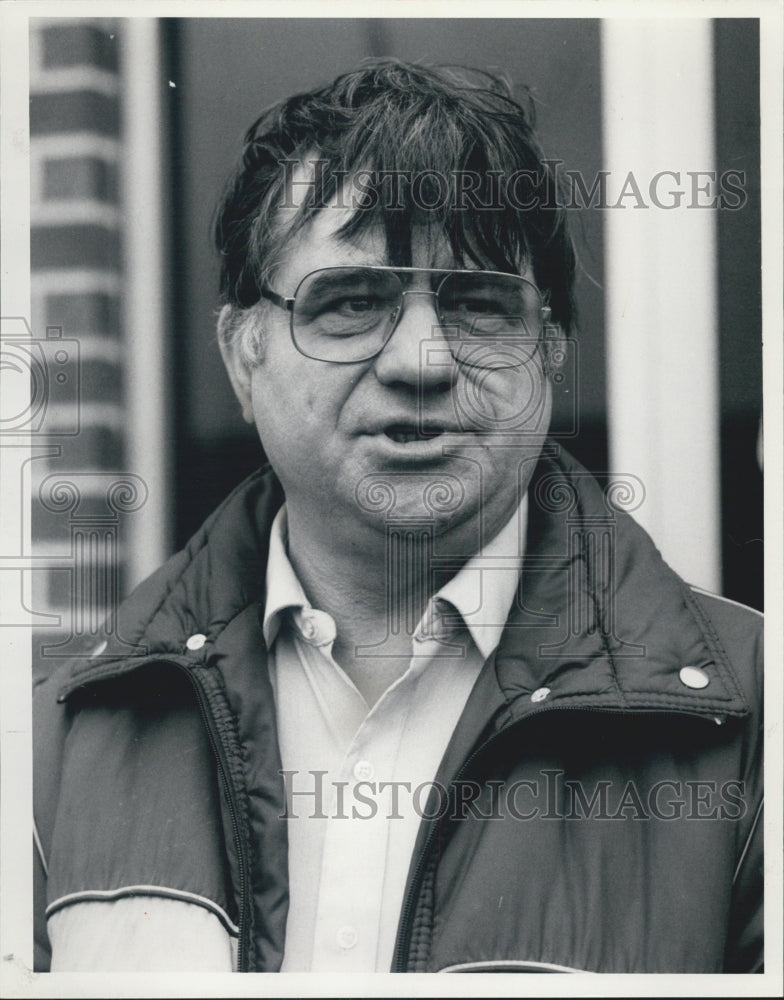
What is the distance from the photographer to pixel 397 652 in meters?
3.31

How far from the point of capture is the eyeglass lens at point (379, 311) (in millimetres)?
3248

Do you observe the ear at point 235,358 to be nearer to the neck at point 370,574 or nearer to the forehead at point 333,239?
the forehead at point 333,239

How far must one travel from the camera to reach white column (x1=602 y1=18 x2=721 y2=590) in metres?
3.37

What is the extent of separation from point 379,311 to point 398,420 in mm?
282

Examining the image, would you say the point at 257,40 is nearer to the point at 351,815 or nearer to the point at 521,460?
the point at 521,460

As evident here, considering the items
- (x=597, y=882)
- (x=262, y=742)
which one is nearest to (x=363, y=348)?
(x=262, y=742)

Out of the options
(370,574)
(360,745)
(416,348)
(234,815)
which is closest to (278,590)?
(370,574)

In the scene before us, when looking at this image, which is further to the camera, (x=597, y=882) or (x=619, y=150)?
(x=619, y=150)

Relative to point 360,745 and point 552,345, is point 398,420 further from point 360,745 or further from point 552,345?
point 360,745

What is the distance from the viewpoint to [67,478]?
11.2 ft

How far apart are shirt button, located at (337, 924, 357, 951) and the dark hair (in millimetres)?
1621

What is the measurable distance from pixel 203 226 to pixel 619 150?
1125mm

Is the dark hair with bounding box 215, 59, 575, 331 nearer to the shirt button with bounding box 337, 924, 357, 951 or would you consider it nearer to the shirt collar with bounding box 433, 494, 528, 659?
the shirt collar with bounding box 433, 494, 528, 659

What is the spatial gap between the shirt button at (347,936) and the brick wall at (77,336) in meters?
1.04
